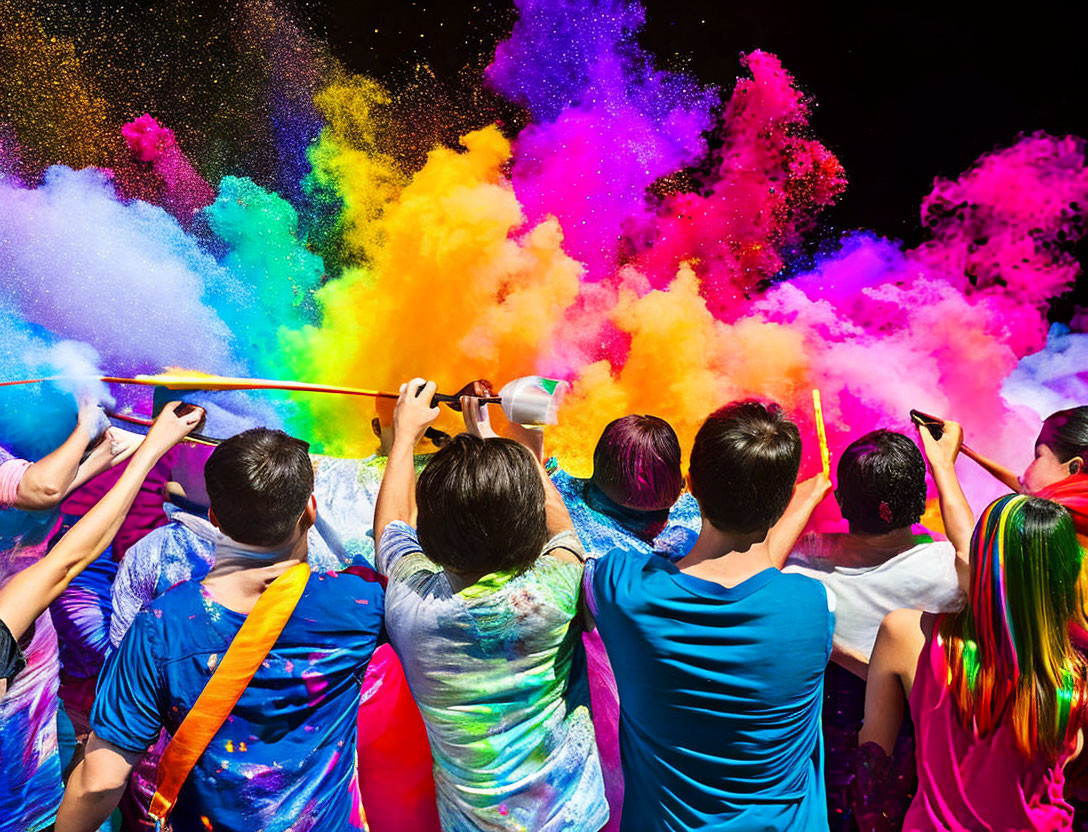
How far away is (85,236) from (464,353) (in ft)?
5.09

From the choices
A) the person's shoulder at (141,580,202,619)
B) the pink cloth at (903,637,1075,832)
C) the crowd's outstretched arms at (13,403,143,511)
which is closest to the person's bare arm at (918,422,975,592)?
the pink cloth at (903,637,1075,832)

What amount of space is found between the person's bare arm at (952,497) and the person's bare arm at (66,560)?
1.65 meters

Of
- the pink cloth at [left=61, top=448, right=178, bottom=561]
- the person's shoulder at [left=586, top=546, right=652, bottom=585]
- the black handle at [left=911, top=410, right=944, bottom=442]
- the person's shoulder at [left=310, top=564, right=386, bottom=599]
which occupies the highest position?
the black handle at [left=911, top=410, right=944, bottom=442]

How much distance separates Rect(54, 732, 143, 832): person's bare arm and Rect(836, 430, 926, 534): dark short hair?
5.02ft

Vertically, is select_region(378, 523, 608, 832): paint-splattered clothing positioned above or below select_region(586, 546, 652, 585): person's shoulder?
below

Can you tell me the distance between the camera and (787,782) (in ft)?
4.82

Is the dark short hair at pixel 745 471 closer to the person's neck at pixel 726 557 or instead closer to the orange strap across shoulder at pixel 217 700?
the person's neck at pixel 726 557

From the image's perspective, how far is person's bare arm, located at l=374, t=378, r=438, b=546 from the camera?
5.62 ft

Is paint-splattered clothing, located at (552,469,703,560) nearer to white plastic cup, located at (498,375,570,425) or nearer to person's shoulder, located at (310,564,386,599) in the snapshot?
white plastic cup, located at (498,375,570,425)

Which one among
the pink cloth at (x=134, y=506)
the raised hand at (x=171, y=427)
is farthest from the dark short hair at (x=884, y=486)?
the pink cloth at (x=134, y=506)

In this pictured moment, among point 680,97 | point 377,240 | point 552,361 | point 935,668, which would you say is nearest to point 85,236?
point 377,240

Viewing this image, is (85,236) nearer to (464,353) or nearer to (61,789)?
(464,353)

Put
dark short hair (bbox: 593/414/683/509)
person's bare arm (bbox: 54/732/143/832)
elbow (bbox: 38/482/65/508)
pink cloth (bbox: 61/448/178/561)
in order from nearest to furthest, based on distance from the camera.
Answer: person's bare arm (bbox: 54/732/143/832)
elbow (bbox: 38/482/65/508)
dark short hair (bbox: 593/414/683/509)
pink cloth (bbox: 61/448/178/561)

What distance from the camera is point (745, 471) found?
1468mm
